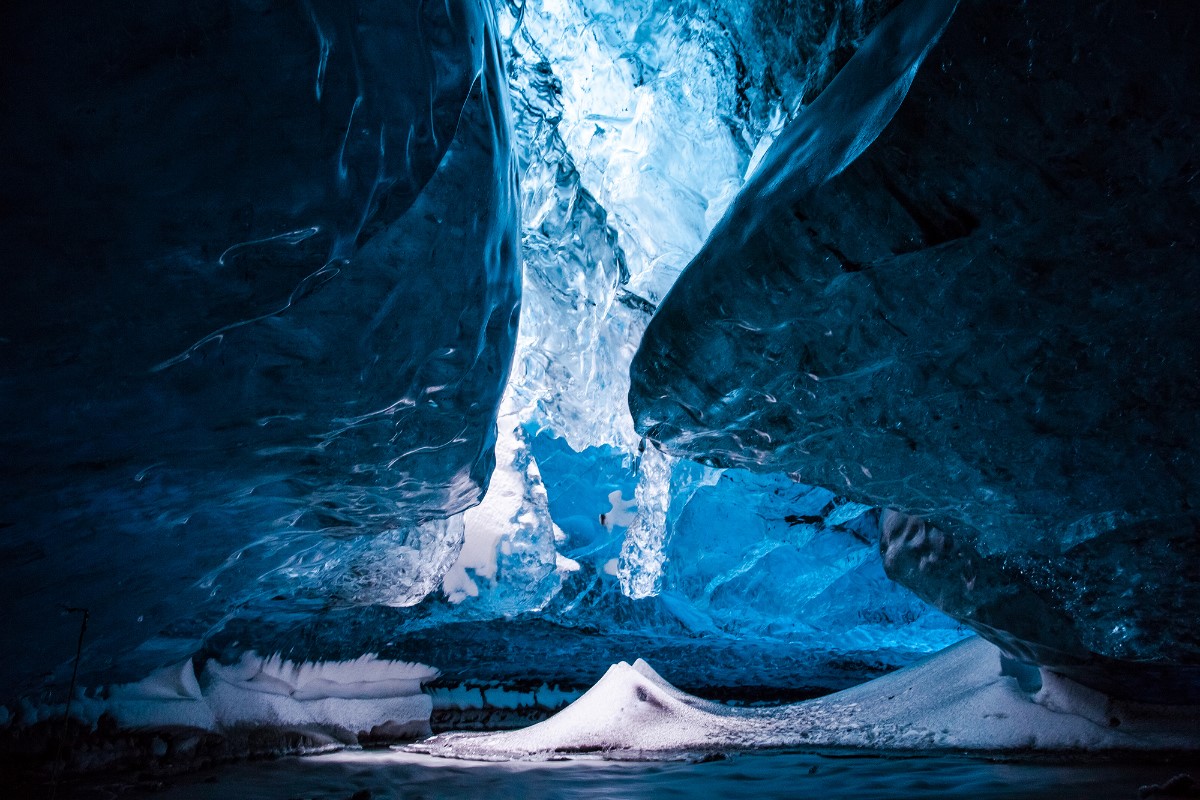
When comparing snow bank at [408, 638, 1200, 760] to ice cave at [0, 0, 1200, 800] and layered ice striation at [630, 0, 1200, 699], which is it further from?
layered ice striation at [630, 0, 1200, 699]

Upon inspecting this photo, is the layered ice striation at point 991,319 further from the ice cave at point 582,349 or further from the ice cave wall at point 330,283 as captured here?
the ice cave wall at point 330,283

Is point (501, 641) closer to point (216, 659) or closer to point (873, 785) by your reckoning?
point (216, 659)

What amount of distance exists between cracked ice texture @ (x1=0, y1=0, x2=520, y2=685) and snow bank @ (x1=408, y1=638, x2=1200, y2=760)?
3.02m

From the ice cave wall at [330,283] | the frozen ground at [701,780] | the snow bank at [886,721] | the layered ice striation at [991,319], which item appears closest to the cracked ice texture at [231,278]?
the ice cave wall at [330,283]

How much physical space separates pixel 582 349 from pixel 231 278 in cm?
376

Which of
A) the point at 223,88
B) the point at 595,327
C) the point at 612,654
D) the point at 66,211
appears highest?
the point at 595,327

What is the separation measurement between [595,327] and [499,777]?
325 cm

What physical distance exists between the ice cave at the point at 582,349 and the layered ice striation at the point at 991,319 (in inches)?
0.5

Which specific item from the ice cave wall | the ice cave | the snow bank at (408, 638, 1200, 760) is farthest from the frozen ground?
the ice cave wall

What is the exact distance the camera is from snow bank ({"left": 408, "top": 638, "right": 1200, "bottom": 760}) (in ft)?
13.7

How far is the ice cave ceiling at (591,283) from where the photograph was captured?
1.54 meters

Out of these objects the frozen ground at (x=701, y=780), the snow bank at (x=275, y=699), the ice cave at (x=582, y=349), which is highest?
the ice cave at (x=582, y=349)

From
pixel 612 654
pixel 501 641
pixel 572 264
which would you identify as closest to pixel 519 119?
pixel 572 264

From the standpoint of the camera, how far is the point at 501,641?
793 cm
